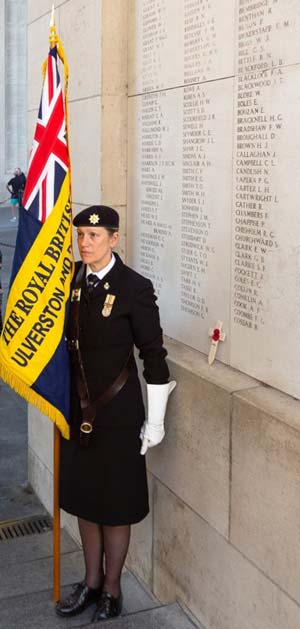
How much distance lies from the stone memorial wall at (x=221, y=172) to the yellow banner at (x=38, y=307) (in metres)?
0.63

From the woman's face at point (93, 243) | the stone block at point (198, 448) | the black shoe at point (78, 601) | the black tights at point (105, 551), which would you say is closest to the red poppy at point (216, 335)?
the stone block at point (198, 448)

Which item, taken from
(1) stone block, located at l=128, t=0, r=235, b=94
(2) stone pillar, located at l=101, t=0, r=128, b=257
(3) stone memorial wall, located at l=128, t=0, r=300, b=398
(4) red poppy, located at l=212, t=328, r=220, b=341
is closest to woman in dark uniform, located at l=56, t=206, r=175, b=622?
(4) red poppy, located at l=212, t=328, r=220, b=341

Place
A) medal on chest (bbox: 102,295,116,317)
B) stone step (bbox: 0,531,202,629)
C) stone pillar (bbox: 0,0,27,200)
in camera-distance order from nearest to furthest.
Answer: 1. medal on chest (bbox: 102,295,116,317)
2. stone step (bbox: 0,531,202,629)
3. stone pillar (bbox: 0,0,27,200)

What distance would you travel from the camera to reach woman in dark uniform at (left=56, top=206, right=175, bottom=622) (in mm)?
3502

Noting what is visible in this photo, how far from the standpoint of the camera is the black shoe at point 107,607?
373 centimetres

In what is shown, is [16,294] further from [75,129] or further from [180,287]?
[75,129]

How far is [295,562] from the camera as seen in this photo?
290 centimetres

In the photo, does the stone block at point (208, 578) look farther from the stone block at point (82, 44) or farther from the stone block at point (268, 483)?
the stone block at point (82, 44)

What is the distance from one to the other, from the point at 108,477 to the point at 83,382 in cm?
43

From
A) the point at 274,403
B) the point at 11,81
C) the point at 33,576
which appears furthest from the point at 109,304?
the point at 11,81

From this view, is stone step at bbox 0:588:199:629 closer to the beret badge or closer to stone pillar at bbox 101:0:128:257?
the beret badge

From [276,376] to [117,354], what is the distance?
0.70 metres

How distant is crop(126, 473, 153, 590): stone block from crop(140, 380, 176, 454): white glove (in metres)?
0.53

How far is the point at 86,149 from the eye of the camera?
462 centimetres
